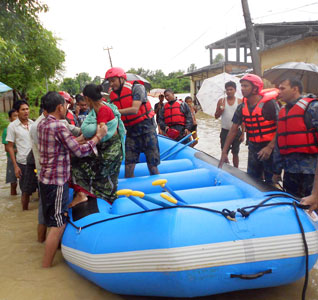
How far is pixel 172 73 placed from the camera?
40.6m

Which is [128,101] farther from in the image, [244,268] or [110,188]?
[244,268]

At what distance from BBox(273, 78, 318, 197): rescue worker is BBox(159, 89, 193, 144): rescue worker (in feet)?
9.85

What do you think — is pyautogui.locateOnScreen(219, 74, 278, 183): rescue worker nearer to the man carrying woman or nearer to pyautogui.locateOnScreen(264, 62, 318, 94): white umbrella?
pyautogui.locateOnScreen(264, 62, 318, 94): white umbrella

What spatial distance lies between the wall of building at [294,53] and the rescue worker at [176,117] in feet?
23.8

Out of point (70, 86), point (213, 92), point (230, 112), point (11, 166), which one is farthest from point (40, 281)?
point (70, 86)

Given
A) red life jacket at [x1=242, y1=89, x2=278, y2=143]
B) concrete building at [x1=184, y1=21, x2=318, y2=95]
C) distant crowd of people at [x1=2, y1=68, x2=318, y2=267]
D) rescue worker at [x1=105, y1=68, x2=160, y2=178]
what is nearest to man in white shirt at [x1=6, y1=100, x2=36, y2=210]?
distant crowd of people at [x1=2, y1=68, x2=318, y2=267]

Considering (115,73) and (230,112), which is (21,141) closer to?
(115,73)

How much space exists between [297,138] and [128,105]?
1703mm

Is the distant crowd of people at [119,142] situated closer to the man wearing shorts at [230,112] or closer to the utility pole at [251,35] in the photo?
the man wearing shorts at [230,112]

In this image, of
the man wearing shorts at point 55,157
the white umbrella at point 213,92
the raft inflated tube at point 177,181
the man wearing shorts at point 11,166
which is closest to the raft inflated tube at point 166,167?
the raft inflated tube at point 177,181

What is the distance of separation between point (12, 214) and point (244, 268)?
128 inches

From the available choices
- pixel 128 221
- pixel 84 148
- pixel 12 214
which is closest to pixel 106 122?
pixel 84 148

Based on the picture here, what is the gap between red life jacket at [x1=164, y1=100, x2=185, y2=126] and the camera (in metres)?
5.69

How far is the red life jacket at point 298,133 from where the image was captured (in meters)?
2.57
